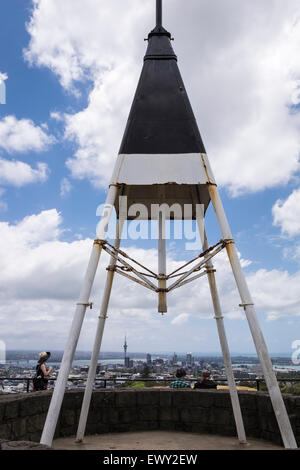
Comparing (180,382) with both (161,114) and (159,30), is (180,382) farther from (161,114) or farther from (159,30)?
(159,30)

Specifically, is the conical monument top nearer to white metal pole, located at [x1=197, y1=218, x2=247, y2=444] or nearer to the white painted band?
the white painted band

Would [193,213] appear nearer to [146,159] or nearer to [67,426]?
[146,159]

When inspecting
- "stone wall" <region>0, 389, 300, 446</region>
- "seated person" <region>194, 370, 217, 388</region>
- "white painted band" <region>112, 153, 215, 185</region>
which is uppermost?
"white painted band" <region>112, 153, 215, 185</region>

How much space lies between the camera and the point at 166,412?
8.27 m

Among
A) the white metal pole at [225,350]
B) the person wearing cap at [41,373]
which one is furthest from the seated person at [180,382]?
the person wearing cap at [41,373]

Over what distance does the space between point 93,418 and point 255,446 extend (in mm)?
3098

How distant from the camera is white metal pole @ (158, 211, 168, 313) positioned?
23.5 feet

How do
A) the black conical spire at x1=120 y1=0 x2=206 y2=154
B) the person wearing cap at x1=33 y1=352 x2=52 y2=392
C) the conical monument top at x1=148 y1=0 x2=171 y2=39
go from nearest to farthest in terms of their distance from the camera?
the black conical spire at x1=120 y1=0 x2=206 y2=154 → the conical monument top at x1=148 y1=0 x2=171 y2=39 → the person wearing cap at x1=33 y1=352 x2=52 y2=392

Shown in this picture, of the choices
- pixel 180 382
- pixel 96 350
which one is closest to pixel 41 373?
pixel 96 350

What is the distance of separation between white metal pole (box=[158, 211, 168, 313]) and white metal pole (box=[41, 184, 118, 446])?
5.30 feet

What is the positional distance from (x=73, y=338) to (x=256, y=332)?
8.05 feet

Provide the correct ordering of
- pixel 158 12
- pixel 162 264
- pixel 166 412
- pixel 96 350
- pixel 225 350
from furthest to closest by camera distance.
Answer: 1. pixel 166 412
2. pixel 158 12
3. pixel 162 264
4. pixel 225 350
5. pixel 96 350

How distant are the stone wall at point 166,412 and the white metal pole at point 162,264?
2256 millimetres

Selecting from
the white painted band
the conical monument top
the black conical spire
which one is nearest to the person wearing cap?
the white painted band
